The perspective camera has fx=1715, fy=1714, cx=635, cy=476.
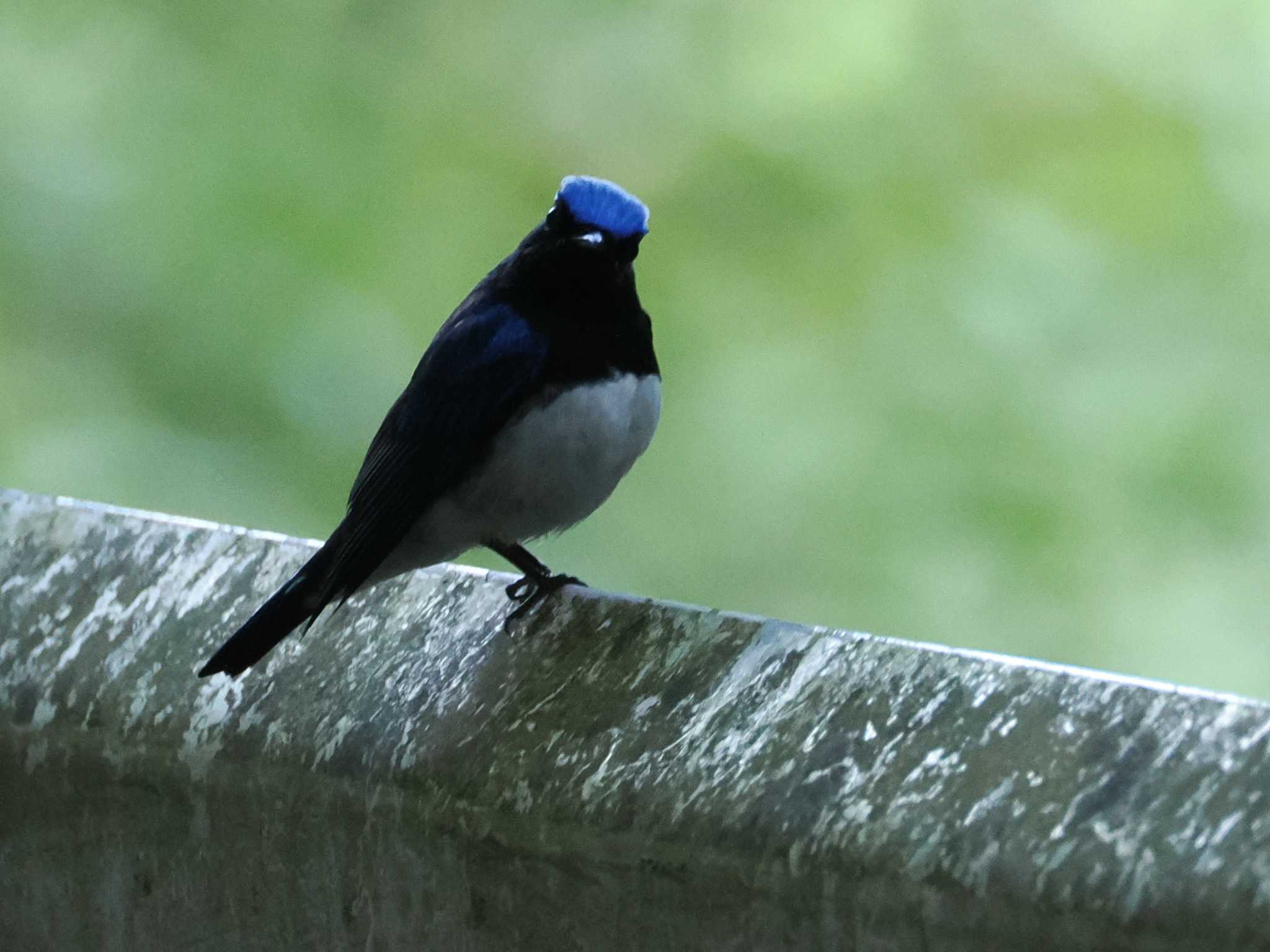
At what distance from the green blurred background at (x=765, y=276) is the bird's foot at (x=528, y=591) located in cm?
248

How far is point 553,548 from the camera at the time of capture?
4.77 meters

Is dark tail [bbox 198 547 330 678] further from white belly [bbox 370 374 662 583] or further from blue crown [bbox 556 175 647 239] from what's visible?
blue crown [bbox 556 175 647 239]

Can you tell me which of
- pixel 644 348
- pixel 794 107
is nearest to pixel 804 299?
pixel 794 107

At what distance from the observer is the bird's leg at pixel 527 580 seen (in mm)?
1975

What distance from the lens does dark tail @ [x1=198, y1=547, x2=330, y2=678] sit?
1855 mm

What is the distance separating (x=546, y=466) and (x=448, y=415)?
150 mm

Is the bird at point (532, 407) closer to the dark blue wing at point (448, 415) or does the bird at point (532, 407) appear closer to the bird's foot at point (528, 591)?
the dark blue wing at point (448, 415)

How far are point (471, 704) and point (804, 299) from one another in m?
3.78

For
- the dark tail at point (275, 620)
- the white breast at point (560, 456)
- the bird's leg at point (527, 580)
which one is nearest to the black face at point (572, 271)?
the white breast at point (560, 456)

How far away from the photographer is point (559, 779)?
161 cm

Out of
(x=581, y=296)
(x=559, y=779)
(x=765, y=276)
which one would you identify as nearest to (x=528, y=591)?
(x=559, y=779)

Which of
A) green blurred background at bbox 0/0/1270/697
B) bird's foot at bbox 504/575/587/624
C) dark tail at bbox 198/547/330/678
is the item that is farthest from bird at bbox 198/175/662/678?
green blurred background at bbox 0/0/1270/697

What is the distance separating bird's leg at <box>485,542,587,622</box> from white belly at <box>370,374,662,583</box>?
5cm

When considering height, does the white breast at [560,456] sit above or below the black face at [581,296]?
below
